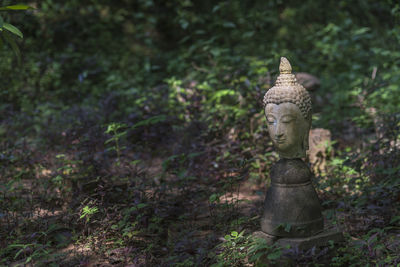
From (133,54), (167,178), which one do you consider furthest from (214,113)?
(133,54)

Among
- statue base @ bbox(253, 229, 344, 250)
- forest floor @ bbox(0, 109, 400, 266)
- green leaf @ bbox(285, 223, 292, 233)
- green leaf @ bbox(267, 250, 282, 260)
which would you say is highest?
green leaf @ bbox(285, 223, 292, 233)

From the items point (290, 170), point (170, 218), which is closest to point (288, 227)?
point (290, 170)

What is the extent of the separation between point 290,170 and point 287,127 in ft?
1.04

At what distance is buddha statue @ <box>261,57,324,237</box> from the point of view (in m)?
2.77

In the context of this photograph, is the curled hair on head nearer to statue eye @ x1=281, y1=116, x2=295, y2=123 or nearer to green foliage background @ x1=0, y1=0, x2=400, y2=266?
statue eye @ x1=281, y1=116, x2=295, y2=123

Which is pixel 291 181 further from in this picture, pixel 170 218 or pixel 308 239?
pixel 170 218

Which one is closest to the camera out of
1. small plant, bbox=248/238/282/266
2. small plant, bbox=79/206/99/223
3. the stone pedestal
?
small plant, bbox=248/238/282/266

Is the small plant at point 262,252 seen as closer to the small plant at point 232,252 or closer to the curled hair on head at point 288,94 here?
the small plant at point 232,252

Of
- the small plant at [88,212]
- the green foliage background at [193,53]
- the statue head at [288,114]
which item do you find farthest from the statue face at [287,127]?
the green foliage background at [193,53]

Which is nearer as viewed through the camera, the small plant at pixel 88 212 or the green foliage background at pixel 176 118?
the small plant at pixel 88 212

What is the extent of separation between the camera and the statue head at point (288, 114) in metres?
2.77

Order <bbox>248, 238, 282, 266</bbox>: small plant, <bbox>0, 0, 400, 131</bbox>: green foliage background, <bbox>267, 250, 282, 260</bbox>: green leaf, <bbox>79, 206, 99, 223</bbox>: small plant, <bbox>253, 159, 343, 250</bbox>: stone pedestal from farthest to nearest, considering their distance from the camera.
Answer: <bbox>0, 0, 400, 131</bbox>: green foliage background < <bbox>79, 206, 99, 223</bbox>: small plant < <bbox>253, 159, 343, 250</bbox>: stone pedestal < <bbox>248, 238, 282, 266</bbox>: small plant < <bbox>267, 250, 282, 260</bbox>: green leaf

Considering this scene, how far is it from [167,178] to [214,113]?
3.64 ft

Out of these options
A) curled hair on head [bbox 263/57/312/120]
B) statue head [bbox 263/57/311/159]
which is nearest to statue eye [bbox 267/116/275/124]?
statue head [bbox 263/57/311/159]
